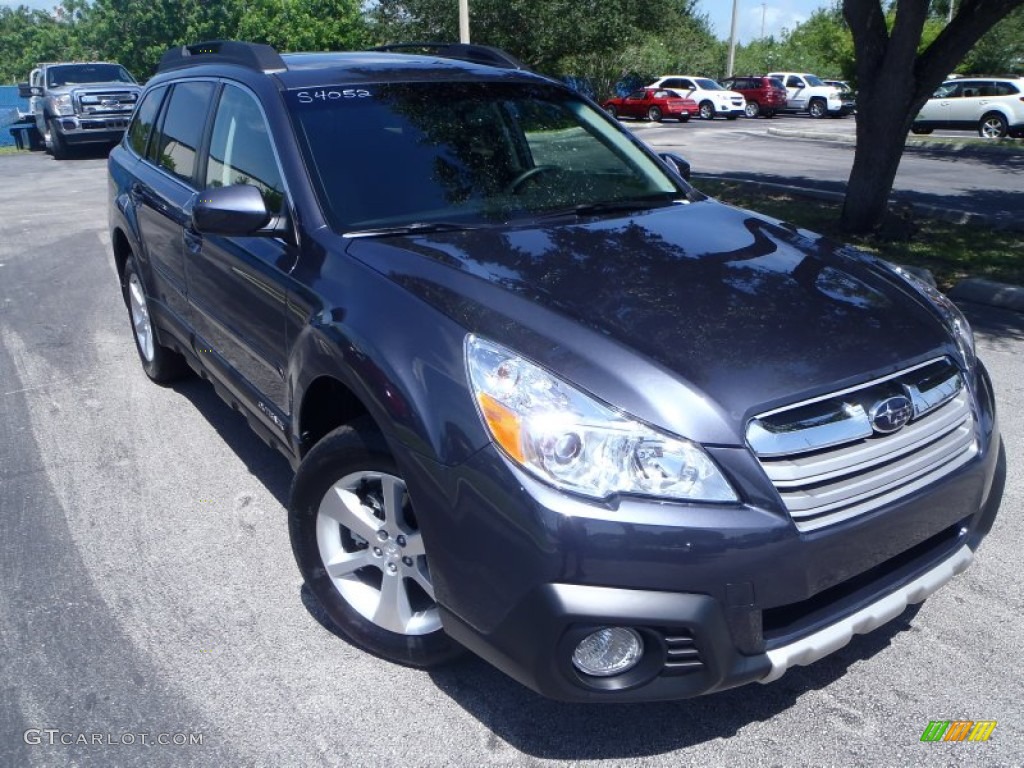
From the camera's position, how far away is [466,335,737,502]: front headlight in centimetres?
232

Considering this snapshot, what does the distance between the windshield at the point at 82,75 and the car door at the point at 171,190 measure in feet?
58.1

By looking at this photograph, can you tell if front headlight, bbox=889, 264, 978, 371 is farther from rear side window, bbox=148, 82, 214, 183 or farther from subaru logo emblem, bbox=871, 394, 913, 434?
rear side window, bbox=148, 82, 214, 183

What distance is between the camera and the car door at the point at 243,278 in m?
3.47

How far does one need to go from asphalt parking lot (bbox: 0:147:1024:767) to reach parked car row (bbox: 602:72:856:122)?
3222 centimetres

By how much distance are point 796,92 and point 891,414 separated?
38592 millimetres

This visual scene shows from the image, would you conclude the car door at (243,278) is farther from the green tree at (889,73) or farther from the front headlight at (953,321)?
the green tree at (889,73)

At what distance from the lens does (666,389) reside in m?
2.41

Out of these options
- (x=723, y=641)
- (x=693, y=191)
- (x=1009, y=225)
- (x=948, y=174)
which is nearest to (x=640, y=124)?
(x=948, y=174)

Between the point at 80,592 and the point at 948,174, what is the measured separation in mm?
16288

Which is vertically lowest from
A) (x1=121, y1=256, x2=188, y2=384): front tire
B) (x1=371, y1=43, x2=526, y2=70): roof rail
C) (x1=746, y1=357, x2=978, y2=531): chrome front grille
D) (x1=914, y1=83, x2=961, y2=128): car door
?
(x1=914, y1=83, x2=961, y2=128): car door

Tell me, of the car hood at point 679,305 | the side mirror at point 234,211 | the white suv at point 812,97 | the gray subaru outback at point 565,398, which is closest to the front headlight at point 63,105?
the gray subaru outback at point 565,398

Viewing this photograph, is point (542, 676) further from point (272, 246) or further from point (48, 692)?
point (272, 246)

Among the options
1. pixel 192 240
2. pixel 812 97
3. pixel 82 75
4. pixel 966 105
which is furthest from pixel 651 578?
pixel 812 97

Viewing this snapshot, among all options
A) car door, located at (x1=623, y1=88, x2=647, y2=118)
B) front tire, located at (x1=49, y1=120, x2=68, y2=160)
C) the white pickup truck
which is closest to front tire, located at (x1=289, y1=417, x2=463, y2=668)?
the white pickup truck
